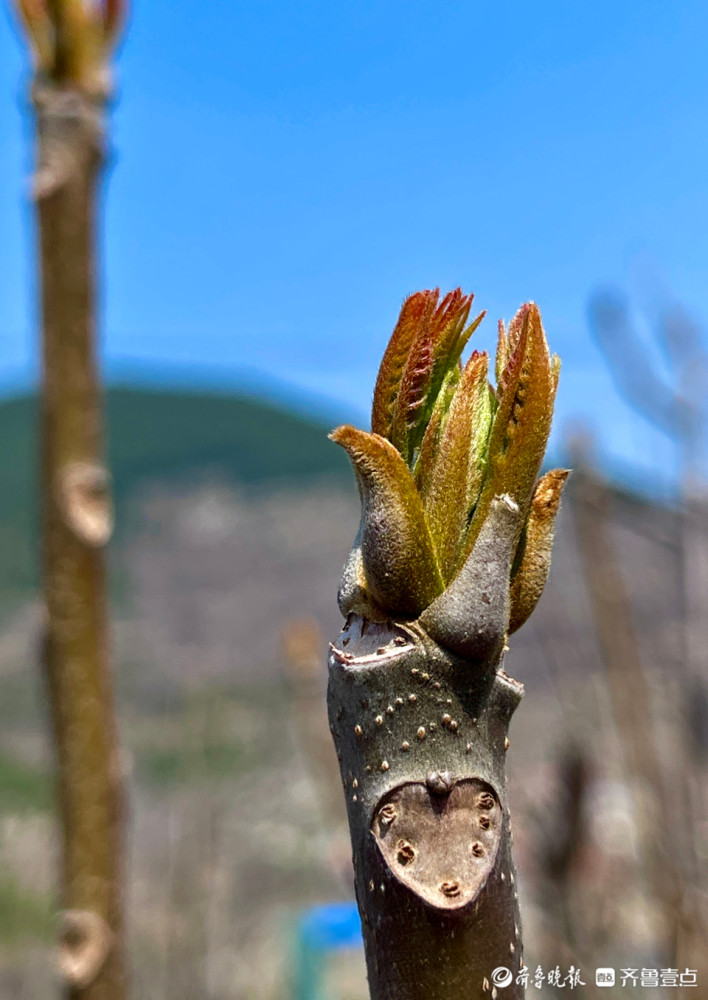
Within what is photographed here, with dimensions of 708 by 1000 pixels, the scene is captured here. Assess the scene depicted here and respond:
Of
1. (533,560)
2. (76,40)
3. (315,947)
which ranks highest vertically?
(76,40)

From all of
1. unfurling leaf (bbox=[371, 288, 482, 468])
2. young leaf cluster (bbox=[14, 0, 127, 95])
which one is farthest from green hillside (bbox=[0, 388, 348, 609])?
unfurling leaf (bbox=[371, 288, 482, 468])

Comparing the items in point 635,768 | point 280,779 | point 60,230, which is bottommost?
point 280,779

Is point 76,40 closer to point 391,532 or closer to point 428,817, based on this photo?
point 391,532

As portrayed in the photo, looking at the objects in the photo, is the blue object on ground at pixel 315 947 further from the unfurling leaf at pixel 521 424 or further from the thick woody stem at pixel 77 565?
the unfurling leaf at pixel 521 424

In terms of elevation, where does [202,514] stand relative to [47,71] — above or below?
below

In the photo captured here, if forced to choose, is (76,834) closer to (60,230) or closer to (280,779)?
(60,230)

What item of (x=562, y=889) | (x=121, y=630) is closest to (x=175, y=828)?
(x=121, y=630)

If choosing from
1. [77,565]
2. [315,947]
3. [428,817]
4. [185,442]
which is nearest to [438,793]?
[428,817]

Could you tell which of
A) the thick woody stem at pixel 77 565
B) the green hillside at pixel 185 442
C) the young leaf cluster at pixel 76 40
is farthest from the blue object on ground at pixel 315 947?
the green hillside at pixel 185 442
